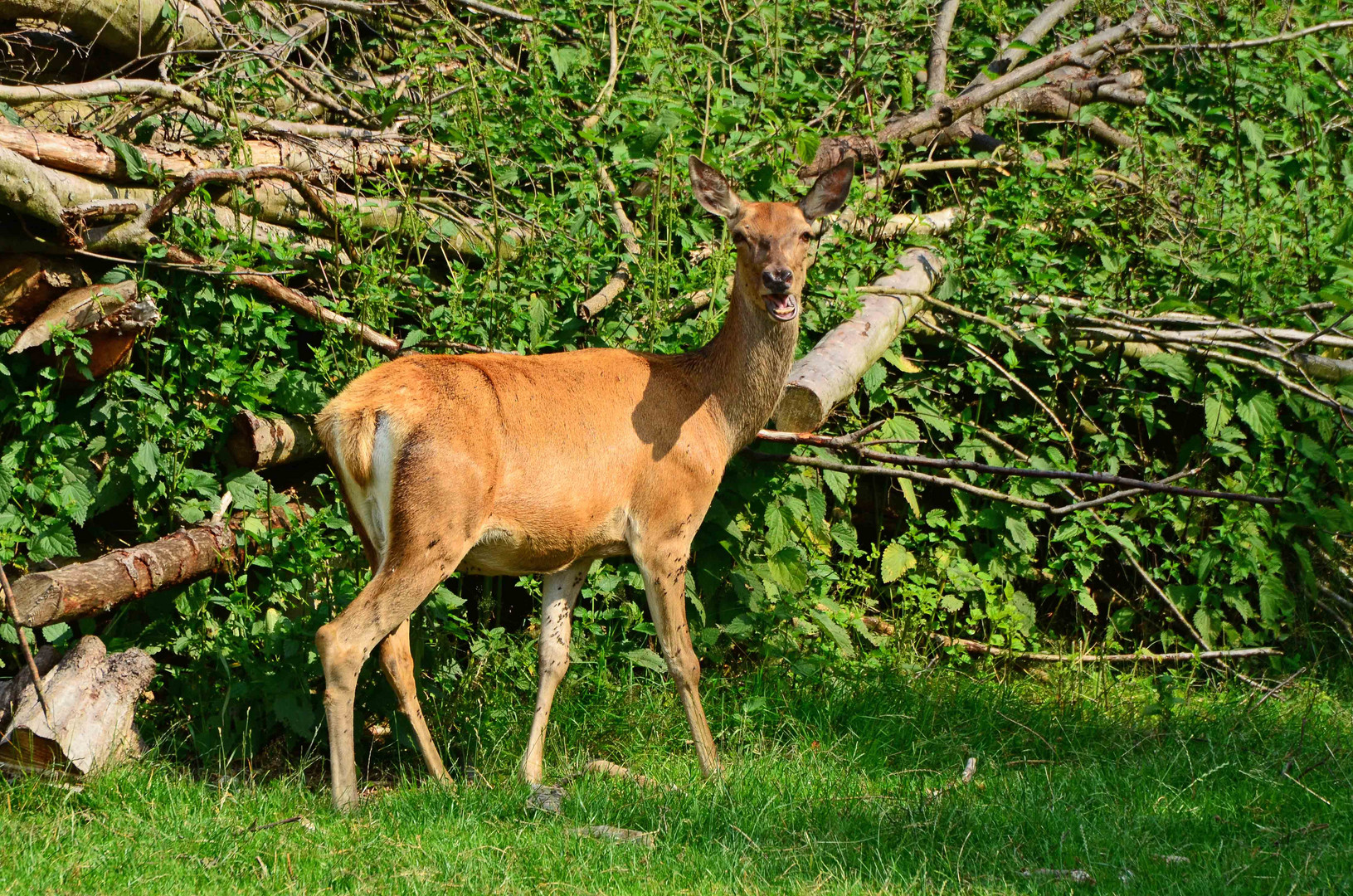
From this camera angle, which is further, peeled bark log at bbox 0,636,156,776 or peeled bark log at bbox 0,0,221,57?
peeled bark log at bbox 0,0,221,57

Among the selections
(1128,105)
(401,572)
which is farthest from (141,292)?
(1128,105)

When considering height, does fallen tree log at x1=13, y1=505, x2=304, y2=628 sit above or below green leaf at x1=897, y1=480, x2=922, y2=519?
below

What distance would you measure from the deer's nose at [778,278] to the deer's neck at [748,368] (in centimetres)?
26

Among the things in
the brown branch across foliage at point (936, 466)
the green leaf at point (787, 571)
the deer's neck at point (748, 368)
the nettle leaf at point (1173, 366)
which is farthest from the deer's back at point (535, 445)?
the nettle leaf at point (1173, 366)

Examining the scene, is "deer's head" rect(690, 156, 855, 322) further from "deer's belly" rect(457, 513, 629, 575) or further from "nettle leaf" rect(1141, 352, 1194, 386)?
"nettle leaf" rect(1141, 352, 1194, 386)

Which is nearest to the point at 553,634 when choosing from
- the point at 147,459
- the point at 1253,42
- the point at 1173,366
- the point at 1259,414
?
the point at 147,459

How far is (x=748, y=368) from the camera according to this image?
5.95m

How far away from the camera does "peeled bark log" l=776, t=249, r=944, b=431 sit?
20.3 ft

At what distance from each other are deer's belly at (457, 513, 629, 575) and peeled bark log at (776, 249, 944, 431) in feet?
3.82

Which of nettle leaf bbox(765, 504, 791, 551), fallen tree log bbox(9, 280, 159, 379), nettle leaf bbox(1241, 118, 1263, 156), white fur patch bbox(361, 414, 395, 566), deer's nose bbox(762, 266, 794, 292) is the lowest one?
nettle leaf bbox(765, 504, 791, 551)

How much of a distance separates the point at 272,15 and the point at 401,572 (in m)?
4.89

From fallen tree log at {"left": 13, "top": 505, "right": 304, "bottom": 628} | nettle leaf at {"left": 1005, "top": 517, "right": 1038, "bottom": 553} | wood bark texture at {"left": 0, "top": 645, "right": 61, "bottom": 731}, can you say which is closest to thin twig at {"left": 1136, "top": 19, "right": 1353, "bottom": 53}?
nettle leaf at {"left": 1005, "top": 517, "right": 1038, "bottom": 553}

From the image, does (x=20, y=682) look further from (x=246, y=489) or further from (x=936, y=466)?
(x=936, y=466)

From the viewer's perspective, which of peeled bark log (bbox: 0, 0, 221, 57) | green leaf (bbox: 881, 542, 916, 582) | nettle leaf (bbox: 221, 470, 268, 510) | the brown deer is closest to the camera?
the brown deer
